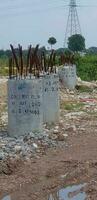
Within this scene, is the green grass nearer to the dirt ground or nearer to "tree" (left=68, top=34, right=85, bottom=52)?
the dirt ground

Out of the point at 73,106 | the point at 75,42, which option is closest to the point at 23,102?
the point at 73,106

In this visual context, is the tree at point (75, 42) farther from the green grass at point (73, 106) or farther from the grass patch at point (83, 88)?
the green grass at point (73, 106)

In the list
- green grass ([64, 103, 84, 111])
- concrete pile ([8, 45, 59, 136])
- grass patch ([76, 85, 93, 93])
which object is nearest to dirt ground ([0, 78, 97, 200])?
concrete pile ([8, 45, 59, 136])

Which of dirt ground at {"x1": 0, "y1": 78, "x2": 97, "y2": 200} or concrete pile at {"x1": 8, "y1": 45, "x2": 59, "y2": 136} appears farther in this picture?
concrete pile at {"x1": 8, "y1": 45, "x2": 59, "y2": 136}

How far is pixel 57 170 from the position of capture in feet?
28.9

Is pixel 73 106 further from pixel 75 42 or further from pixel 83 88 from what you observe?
pixel 75 42

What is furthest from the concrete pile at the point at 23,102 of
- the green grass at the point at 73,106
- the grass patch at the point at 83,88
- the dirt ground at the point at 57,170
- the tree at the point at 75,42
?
the tree at the point at 75,42

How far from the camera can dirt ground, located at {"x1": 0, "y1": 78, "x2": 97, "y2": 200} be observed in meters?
7.62

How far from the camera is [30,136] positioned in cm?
1094

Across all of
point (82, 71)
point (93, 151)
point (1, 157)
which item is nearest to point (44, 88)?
point (93, 151)

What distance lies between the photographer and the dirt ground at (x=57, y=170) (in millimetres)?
7621

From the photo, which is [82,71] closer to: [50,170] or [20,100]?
[20,100]

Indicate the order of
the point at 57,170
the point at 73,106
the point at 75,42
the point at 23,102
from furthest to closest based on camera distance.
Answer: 1. the point at 75,42
2. the point at 73,106
3. the point at 23,102
4. the point at 57,170

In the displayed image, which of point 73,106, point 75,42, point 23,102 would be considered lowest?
point 73,106
